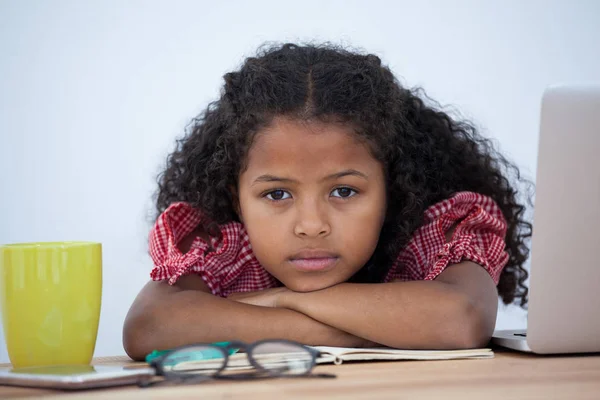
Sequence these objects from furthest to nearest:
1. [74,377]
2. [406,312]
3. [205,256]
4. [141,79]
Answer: [141,79], [205,256], [406,312], [74,377]

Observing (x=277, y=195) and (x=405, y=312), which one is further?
(x=277, y=195)

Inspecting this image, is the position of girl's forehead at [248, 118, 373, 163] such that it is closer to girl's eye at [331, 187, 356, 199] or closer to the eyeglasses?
girl's eye at [331, 187, 356, 199]

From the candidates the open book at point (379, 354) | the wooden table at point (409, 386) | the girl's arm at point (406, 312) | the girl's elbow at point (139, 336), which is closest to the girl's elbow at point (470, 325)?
the girl's arm at point (406, 312)

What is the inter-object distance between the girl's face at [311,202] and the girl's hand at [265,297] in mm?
60

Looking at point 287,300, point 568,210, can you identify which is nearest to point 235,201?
point 287,300

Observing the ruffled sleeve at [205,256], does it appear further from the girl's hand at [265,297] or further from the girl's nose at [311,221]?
the girl's nose at [311,221]

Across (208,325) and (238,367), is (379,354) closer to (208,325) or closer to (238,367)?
(238,367)

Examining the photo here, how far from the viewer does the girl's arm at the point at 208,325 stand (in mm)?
1112

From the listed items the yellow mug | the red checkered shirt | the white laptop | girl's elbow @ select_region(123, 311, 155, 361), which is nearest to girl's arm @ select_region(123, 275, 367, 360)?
girl's elbow @ select_region(123, 311, 155, 361)

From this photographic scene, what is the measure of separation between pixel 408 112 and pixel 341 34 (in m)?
1.16

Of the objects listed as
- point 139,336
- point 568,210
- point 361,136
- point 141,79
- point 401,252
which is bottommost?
point 139,336

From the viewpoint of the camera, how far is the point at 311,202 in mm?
1239

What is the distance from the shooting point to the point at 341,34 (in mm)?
2648

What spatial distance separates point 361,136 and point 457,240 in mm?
241
